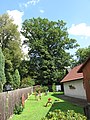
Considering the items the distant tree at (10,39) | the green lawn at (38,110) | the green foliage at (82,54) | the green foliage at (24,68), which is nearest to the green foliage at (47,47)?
the green foliage at (24,68)

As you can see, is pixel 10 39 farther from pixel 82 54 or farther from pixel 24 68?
pixel 82 54

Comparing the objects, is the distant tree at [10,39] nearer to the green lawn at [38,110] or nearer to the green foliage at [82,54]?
the green foliage at [82,54]

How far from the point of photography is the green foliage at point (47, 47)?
178ft

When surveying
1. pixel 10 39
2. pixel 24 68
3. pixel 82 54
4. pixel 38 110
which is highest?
pixel 10 39

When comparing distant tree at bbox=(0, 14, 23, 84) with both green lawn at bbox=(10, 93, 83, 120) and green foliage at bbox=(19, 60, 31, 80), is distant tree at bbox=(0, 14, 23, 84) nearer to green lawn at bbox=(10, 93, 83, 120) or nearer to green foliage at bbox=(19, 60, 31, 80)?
green foliage at bbox=(19, 60, 31, 80)

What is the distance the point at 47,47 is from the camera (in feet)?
187

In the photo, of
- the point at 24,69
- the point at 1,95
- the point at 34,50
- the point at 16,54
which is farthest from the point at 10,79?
the point at 1,95

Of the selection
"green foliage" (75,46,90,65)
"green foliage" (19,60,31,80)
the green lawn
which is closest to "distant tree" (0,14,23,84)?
"green foliage" (19,60,31,80)

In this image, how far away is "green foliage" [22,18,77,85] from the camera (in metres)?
54.3

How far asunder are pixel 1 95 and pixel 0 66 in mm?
11010

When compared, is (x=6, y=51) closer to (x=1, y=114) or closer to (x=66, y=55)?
(x=66, y=55)

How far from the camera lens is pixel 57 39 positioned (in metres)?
57.7

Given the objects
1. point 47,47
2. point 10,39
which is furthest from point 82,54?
point 10,39

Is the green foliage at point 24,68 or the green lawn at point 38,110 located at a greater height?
the green foliage at point 24,68
